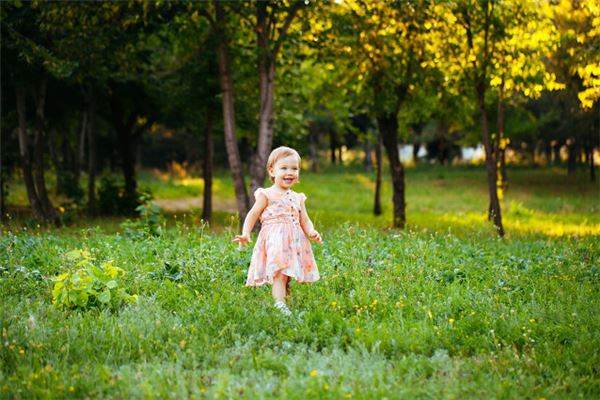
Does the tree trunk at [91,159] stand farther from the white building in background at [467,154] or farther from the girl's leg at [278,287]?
the white building in background at [467,154]

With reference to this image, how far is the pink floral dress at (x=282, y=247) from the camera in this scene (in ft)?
22.7

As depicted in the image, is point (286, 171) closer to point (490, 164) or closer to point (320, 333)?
point (320, 333)

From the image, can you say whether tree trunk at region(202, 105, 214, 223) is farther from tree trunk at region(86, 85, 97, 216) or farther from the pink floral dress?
the pink floral dress

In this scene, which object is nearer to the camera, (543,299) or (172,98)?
(543,299)

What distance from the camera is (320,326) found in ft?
20.5

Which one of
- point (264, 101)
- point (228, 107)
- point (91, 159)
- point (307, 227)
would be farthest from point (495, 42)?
point (91, 159)

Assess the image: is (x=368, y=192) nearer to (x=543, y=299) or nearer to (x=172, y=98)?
(x=172, y=98)

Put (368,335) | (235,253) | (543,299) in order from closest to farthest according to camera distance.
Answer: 1. (368,335)
2. (543,299)
3. (235,253)

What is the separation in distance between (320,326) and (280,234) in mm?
1248

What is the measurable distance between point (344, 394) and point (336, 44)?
14.6 metres

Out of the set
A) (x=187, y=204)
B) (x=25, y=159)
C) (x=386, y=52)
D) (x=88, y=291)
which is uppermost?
(x=386, y=52)

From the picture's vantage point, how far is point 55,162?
34281mm

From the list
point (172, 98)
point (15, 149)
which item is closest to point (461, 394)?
point (172, 98)

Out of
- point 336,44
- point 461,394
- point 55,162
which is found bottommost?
point 461,394
